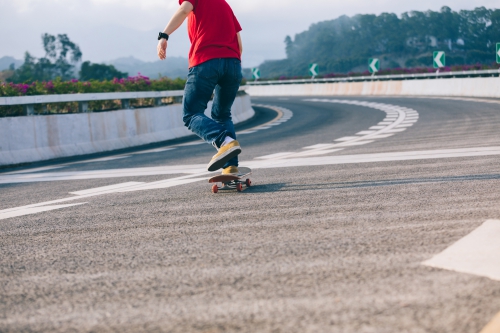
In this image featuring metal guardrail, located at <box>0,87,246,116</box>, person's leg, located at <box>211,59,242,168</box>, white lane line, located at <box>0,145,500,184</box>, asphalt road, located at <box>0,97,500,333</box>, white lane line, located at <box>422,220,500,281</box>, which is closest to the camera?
asphalt road, located at <box>0,97,500,333</box>

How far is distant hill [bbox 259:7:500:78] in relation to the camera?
143 metres

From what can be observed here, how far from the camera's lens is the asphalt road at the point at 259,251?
241 centimetres

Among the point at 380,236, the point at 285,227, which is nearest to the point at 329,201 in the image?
the point at 285,227

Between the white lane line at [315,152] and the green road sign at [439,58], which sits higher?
the green road sign at [439,58]

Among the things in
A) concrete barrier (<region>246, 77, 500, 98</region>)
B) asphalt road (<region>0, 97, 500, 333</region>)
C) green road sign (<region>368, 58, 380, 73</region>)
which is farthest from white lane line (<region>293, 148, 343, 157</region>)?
green road sign (<region>368, 58, 380, 73</region>)

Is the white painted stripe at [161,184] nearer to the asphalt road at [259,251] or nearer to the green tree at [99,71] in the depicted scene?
the asphalt road at [259,251]

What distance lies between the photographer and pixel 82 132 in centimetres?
1359

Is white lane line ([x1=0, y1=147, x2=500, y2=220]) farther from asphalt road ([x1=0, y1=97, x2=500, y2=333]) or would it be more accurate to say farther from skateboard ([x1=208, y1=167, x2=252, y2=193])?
skateboard ([x1=208, y1=167, x2=252, y2=193])

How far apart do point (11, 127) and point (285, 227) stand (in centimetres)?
936

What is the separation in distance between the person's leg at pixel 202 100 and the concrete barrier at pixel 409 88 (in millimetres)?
21090

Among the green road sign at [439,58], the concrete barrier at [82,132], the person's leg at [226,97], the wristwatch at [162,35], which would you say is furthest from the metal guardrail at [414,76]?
the wristwatch at [162,35]

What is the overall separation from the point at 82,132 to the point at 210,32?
805 cm

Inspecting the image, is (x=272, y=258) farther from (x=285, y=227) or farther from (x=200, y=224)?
(x=200, y=224)

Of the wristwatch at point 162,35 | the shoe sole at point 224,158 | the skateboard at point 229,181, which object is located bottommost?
the skateboard at point 229,181
